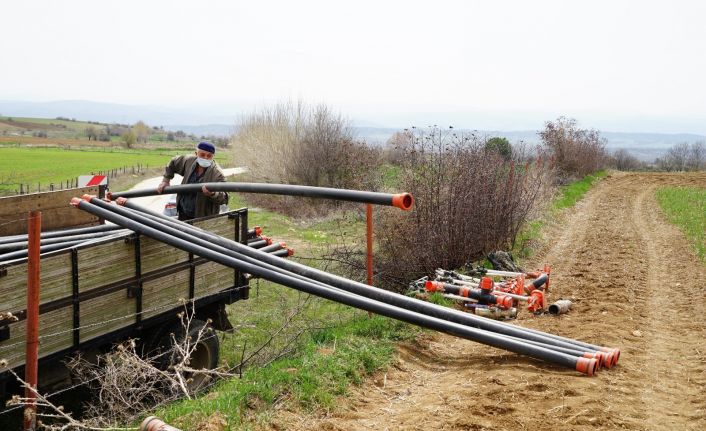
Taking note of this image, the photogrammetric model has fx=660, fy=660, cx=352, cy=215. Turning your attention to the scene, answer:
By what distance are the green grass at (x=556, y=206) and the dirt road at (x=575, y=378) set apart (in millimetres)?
1944

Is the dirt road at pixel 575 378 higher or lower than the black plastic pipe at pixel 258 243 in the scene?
lower

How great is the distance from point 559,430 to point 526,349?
0.59 meters

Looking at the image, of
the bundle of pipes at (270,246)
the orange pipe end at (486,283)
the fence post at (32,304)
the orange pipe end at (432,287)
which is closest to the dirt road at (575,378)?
the orange pipe end at (486,283)

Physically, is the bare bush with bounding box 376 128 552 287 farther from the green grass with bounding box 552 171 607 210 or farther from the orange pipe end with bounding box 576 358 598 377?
the green grass with bounding box 552 171 607 210

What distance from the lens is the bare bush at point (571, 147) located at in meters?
31.6

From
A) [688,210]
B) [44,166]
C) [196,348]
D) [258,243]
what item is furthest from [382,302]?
[44,166]

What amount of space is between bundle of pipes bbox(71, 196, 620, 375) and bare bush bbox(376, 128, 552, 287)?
5.15 meters

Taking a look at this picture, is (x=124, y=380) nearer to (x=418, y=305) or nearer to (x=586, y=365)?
(x=418, y=305)

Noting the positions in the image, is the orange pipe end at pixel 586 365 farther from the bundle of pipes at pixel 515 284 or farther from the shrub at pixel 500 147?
the shrub at pixel 500 147

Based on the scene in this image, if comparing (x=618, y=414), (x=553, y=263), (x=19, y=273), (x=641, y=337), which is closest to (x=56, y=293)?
(x=19, y=273)

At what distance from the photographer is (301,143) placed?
89.5ft

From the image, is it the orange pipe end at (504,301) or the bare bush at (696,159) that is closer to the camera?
the orange pipe end at (504,301)

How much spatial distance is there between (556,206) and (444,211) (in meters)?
10.7

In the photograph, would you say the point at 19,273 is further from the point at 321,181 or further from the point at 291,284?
the point at 321,181
